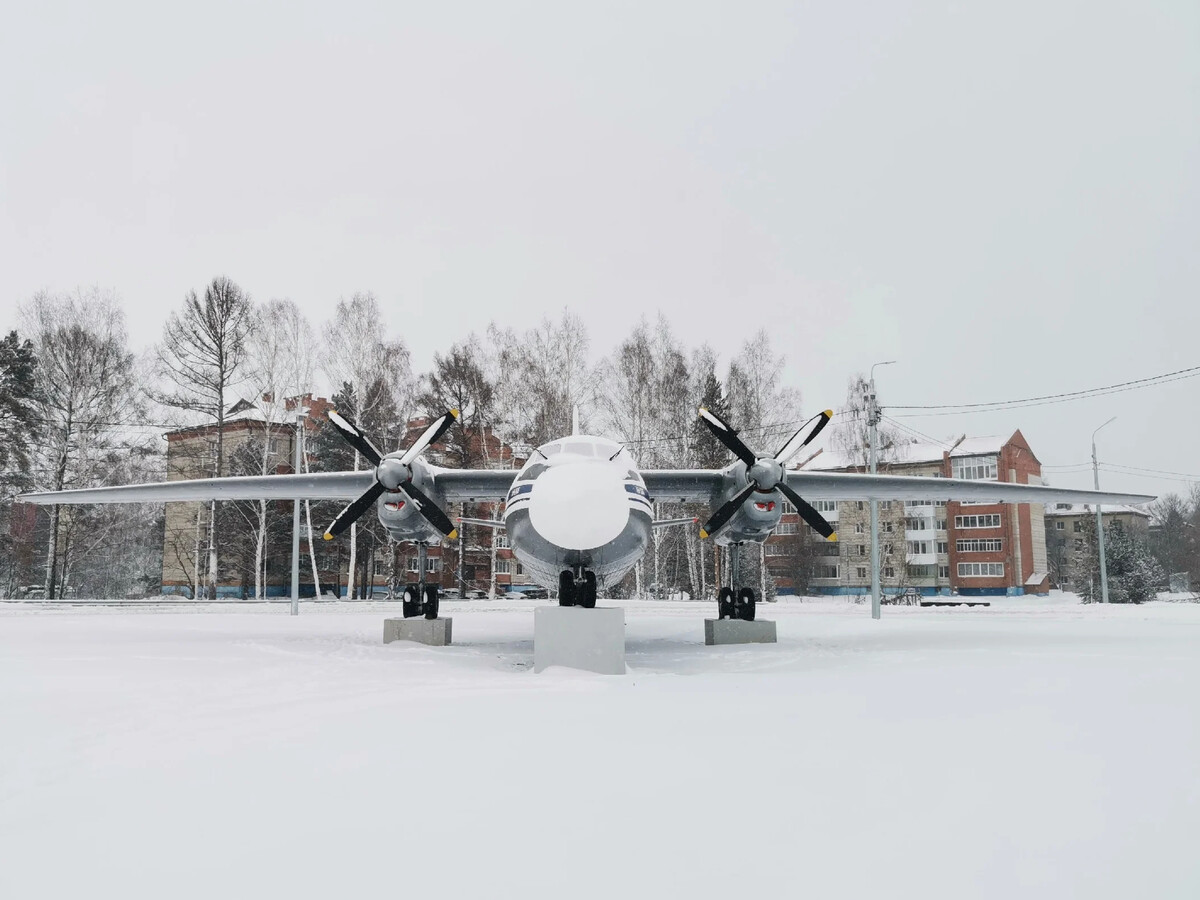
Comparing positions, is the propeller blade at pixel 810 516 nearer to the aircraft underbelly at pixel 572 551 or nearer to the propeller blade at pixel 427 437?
the aircraft underbelly at pixel 572 551

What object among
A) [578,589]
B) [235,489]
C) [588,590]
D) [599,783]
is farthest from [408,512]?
[599,783]

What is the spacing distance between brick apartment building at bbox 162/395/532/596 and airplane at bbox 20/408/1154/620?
16984 mm

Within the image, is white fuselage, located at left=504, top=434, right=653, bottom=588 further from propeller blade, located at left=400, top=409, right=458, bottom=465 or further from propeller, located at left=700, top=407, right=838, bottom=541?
propeller blade, located at left=400, top=409, right=458, bottom=465

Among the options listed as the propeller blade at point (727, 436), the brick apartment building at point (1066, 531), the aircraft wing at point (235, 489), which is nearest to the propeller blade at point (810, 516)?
the propeller blade at point (727, 436)

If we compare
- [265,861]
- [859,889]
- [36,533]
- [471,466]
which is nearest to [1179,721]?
[859,889]

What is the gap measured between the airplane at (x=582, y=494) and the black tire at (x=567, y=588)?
15mm

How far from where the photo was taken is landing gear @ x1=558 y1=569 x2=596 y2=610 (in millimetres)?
11648

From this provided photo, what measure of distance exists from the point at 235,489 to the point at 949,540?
48401 millimetres

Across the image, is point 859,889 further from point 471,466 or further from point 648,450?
point 471,466

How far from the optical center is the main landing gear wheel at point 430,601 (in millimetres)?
15758

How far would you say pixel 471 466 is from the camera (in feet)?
119

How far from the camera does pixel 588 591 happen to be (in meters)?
11.7

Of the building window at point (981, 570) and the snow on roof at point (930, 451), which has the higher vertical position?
the snow on roof at point (930, 451)

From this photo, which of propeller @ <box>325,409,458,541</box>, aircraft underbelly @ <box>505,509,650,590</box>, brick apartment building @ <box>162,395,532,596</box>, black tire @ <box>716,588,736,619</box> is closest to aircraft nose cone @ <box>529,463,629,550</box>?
aircraft underbelly @ <box>505,509,650,590</box>
